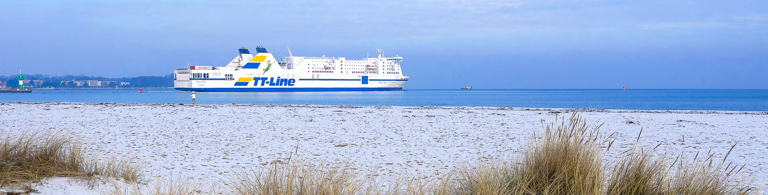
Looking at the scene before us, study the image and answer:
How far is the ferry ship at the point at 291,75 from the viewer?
47.4 metres

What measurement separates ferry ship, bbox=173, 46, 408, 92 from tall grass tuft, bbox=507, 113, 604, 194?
47.4 meters

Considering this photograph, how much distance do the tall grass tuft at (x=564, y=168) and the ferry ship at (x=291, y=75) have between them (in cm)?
4742

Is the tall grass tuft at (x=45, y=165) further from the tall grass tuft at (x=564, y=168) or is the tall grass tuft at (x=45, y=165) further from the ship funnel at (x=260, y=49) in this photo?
the ship funnel at (x=260, y=49)

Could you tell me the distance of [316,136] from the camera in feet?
18.4

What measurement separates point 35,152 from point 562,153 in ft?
9.37

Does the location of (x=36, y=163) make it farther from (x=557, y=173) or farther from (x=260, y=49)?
(x=260, y=49)

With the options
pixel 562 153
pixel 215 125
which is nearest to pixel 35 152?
pixel 562 153

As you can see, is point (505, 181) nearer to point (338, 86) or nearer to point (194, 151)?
point (194, 151)

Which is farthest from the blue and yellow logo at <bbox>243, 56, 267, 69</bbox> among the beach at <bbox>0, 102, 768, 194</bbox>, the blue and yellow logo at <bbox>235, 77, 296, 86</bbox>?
the beach at <bbox>0, 102, 768, 194</bbox>

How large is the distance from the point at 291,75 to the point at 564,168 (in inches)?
1897

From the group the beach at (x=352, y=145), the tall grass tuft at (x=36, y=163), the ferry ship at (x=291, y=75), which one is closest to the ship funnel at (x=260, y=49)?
the ferry ship at (x=291, y=75)

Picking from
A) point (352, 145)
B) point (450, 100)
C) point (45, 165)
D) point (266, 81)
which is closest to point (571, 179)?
point (45, 165)

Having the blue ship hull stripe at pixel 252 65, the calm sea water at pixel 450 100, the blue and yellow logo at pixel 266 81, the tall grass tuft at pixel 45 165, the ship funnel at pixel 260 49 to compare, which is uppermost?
the ship funnel at pixel 260 49

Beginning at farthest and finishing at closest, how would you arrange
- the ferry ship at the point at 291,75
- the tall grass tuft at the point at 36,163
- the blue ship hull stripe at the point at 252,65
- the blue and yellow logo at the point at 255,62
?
the blue ship hull stripe at the point at 252,65, the blue and yellow logo at the point at 255,62, the ferry ship at the point at 291,75, the tall grass tuft at the point at 36,163
